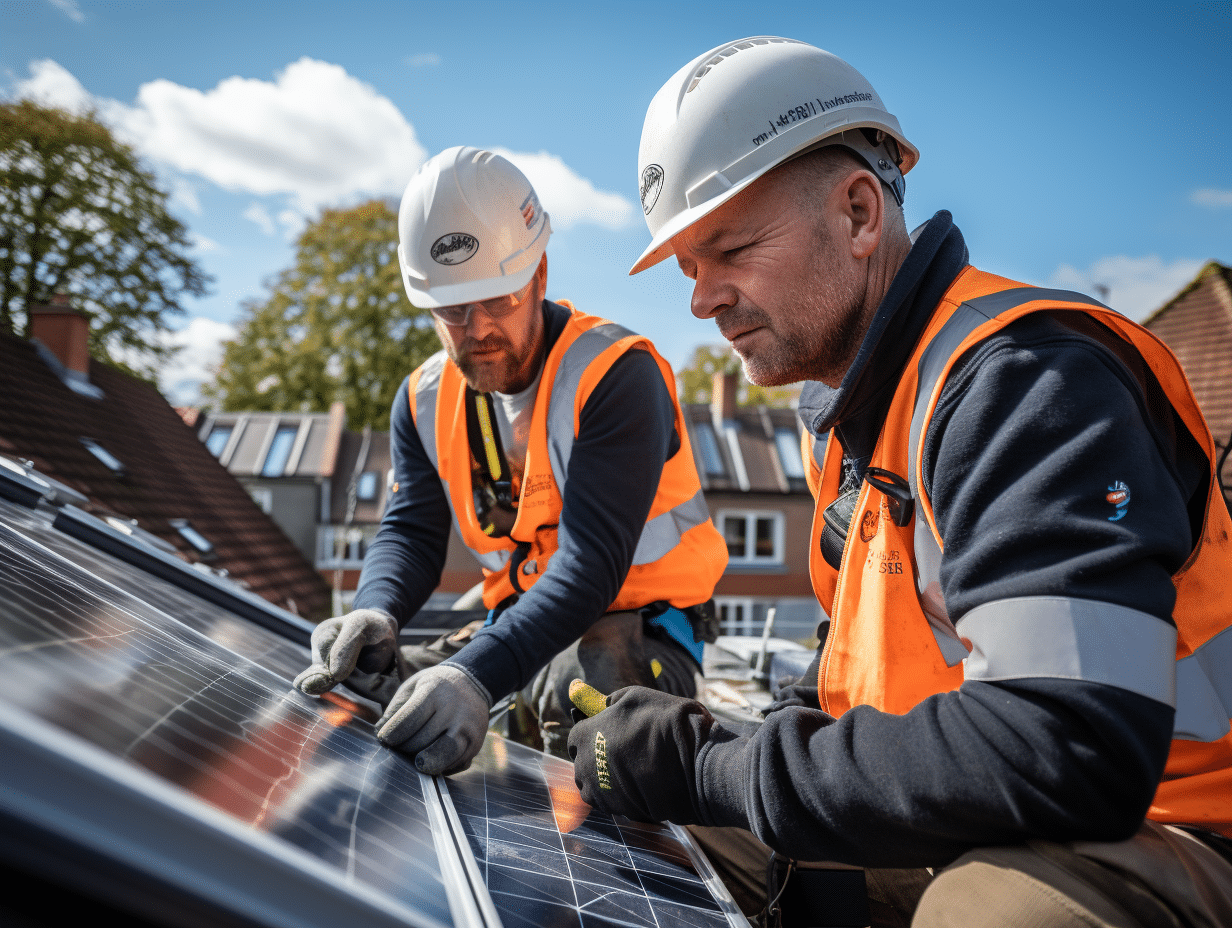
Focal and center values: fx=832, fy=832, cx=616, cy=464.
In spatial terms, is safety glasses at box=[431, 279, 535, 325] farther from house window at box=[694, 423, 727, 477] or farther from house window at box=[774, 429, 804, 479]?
house window at box=[774, 429, 804, 479]

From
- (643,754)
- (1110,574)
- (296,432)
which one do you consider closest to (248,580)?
(643,754)

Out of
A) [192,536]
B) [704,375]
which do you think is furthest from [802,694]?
[704,375]

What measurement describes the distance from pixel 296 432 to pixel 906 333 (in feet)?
86.1

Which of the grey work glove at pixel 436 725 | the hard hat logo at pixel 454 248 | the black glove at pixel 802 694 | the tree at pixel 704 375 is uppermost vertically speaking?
the tree at pixel 704 375

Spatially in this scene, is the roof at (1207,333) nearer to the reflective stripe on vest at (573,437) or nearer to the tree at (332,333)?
the reflective stripe on vest at (573,437)

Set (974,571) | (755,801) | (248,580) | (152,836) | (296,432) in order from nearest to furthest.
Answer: (152,836), (974,571), (755,801), (248,580), (296,432)

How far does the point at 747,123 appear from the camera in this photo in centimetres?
179

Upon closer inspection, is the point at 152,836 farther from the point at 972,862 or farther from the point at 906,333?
the point at 906,333

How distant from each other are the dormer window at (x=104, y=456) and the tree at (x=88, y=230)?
44.3ft

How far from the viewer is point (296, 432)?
84.3 ft

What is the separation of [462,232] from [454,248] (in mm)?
67

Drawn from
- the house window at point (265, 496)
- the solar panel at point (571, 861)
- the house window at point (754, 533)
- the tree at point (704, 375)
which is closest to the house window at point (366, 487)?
the house window at point (265, 496)

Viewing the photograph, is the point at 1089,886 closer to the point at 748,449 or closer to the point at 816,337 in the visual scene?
the point at 816,337

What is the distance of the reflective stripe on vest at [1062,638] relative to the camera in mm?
1108
